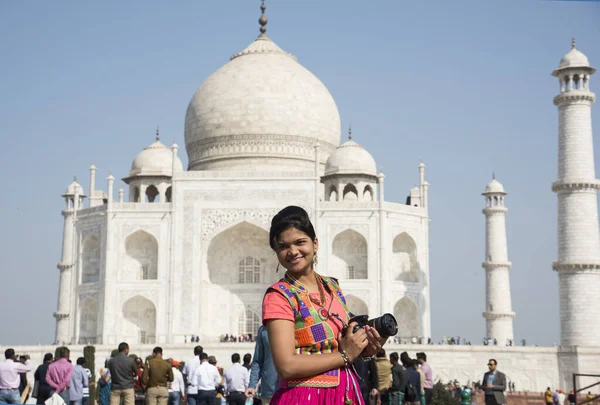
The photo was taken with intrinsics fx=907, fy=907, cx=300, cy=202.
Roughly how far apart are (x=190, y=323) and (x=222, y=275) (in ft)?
7.67

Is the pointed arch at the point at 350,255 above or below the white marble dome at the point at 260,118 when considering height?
below

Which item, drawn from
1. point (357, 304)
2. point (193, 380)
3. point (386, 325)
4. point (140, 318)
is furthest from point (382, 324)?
point (140, 318)

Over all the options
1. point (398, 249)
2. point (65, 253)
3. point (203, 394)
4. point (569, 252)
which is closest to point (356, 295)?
point (398, 249)

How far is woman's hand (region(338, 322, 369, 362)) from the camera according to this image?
257cm

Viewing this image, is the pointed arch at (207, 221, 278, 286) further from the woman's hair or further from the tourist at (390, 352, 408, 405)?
the woman's hair

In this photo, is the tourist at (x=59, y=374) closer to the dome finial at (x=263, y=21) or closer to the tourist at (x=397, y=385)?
the tourist at (x=397, y=385)

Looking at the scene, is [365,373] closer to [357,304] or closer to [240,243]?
[357,304]

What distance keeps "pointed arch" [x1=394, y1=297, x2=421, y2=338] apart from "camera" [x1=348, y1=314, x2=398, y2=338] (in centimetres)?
2381

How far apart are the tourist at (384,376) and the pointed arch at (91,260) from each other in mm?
19038

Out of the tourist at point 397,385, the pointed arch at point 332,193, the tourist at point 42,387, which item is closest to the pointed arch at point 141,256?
the pointed arch at point 332,193

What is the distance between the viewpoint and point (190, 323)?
2500 cm

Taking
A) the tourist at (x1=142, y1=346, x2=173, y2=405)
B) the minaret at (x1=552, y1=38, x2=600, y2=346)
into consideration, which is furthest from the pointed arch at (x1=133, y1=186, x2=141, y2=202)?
the tourist at (x1=142, y1=346, x2=173, y2=405)

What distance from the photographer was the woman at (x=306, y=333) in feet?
8.43

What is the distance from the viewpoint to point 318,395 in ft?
8.56
